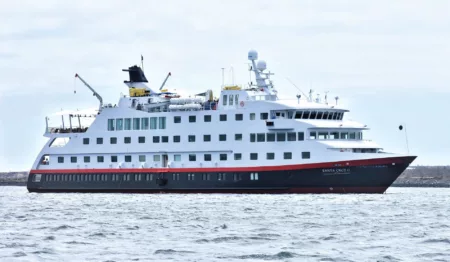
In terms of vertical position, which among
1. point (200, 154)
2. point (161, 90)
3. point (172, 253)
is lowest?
point (172, 253)

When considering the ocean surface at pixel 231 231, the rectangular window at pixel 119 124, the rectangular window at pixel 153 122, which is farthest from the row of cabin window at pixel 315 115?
the rectangular window at pixel 119 124

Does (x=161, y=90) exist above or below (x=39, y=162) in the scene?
above

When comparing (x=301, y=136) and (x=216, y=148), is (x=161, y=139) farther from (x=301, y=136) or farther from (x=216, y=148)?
(x=301, y=136)

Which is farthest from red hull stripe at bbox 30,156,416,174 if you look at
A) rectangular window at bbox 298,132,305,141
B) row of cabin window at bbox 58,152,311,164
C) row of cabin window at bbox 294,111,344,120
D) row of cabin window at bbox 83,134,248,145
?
row of cabin window at bbox 294,111,344,120

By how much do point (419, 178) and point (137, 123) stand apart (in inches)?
2258

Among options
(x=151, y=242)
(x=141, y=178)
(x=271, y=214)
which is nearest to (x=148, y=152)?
(x=141, y=178)

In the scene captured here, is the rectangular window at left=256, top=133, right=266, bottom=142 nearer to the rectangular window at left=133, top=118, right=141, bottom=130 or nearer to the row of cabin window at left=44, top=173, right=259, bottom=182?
the row of cabin window at left=44, top=173, right=259, bottom=182

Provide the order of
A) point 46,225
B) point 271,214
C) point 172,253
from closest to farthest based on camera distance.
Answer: point 172,253, point 46,225, point 271,214

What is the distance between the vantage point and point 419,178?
411 ft

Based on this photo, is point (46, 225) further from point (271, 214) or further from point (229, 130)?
point (229, 130)

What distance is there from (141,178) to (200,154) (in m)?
5.37

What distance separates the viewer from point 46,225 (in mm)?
→ 41750

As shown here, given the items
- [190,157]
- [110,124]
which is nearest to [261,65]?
[190,157]

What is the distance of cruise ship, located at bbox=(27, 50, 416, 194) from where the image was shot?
68.4 meters
